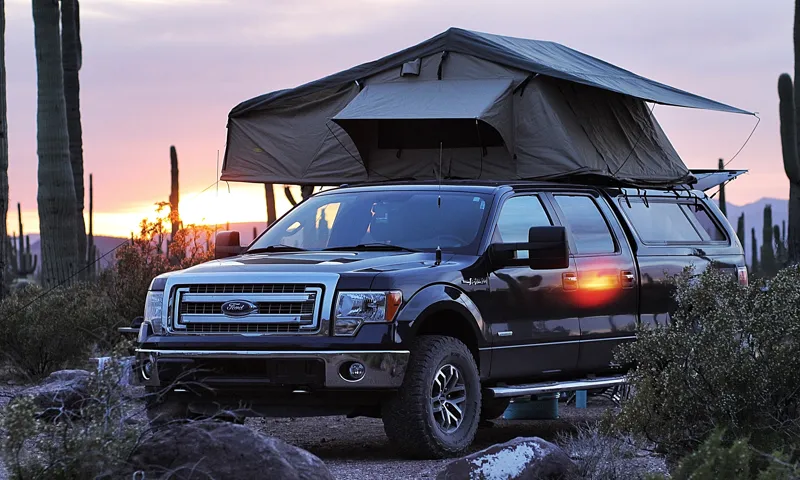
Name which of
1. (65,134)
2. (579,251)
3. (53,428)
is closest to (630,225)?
(579,251)

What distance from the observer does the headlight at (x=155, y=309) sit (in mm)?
9734

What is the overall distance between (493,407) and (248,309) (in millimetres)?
2409

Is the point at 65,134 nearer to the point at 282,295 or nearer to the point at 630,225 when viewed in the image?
the point at 630,225

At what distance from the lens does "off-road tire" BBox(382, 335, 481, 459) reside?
30.4ft

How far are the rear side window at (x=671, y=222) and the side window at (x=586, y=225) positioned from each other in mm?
487

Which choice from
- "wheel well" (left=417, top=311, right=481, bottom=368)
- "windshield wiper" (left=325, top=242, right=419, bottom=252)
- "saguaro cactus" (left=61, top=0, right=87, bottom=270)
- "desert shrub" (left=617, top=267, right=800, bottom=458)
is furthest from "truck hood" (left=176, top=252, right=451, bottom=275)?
"saguaro cactus" (left=61, top=0, right=87, bottom=270)

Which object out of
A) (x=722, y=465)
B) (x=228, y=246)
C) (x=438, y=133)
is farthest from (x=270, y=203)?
(x=722, y=465)

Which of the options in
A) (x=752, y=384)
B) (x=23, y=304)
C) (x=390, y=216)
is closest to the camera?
(x=752, y=384)

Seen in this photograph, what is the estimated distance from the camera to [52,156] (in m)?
20.1

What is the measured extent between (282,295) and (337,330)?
44 cm

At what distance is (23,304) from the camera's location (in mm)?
16938

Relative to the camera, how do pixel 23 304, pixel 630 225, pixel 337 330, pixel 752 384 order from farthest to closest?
pixel 23 304
pixel 630 225
pixel 337 330
pixel 752 384

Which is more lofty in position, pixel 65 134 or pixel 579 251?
pixel 65 134

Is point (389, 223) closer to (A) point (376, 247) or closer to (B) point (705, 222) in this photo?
(A) point (376, 247)
